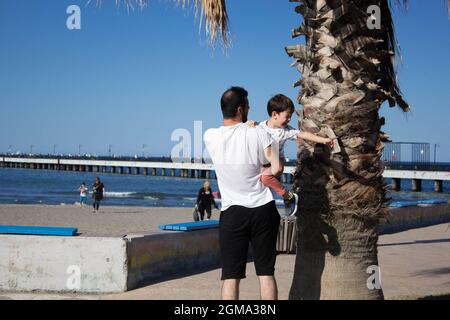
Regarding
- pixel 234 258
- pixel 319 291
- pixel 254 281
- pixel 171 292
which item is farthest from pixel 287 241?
pixel 234 258

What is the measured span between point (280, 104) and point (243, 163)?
60 centimetres

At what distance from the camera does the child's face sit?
4.12 meters

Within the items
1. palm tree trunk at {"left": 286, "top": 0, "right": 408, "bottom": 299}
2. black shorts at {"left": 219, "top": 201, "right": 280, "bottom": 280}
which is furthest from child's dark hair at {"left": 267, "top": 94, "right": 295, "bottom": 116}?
black shorts at {"left": 219, "top": 201, "right": 280, "bottom": 280}

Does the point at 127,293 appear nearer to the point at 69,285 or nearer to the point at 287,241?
the point at 69,285

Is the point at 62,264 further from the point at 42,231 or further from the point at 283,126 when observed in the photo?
the point at 283,126

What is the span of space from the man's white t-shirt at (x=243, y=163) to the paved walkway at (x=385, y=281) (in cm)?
256

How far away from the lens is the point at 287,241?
968cm

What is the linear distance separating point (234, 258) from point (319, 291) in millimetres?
1010

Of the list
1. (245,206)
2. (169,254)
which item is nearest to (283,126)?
(245,206)

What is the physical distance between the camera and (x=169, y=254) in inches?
293

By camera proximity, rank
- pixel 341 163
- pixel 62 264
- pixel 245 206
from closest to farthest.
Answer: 1. pixel 245 206
2. pixel 341 163
3. pixel 62 264

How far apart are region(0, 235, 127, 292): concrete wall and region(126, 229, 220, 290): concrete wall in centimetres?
19

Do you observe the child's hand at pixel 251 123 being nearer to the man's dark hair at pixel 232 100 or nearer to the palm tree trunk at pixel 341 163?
the man's dark hair at pixel 232 100

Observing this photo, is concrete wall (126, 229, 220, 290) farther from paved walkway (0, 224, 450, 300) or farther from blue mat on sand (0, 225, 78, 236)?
blue mat on sand (0, 225, 78, 236)
